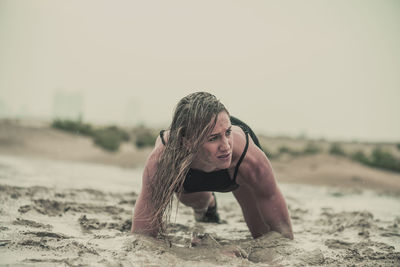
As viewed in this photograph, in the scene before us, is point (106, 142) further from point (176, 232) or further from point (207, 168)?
point (207, 168)

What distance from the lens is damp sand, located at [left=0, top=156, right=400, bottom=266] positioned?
7.16ft

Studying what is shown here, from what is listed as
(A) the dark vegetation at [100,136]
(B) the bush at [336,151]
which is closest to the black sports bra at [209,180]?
(A) the dark vegetation at [100,136]

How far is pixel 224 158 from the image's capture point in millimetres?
2371

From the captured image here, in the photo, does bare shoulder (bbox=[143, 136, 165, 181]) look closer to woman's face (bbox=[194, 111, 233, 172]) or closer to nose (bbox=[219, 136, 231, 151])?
woman's face (bbox=[194, 111, 233, 172])

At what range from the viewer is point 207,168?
2.58 m

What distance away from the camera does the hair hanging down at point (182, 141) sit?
91.7 inches

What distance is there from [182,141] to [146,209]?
0.54 m

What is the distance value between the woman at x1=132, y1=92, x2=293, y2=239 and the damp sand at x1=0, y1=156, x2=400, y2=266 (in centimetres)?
17

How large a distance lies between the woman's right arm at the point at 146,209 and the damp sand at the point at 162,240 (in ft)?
0.32

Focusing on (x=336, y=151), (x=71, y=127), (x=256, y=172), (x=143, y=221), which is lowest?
(x=71, y=127)

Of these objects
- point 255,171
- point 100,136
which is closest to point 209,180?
point 255,171

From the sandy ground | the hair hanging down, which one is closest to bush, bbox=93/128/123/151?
the sandy ground

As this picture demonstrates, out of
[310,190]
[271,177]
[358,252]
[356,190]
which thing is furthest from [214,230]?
[356,190]

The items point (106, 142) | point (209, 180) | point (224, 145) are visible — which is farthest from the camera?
point (106, 142)
